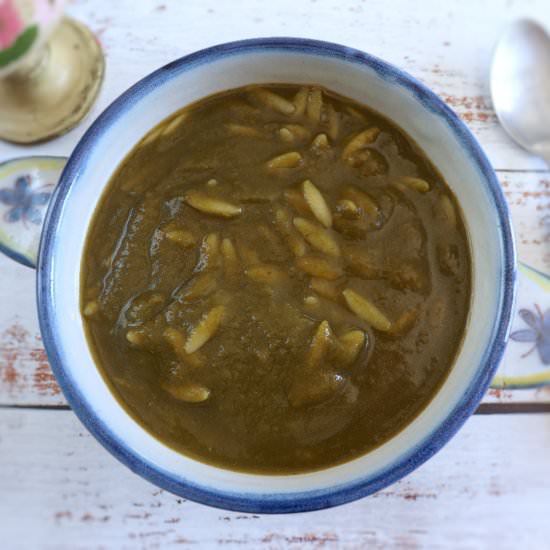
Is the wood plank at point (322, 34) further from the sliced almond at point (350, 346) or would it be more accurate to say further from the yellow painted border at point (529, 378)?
the sliced almond at point (350, 346)

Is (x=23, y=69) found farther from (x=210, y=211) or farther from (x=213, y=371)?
(x=213, y=371)

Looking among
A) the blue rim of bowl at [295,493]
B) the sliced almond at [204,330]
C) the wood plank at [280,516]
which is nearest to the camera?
the blue rim of bowl at [295,493]

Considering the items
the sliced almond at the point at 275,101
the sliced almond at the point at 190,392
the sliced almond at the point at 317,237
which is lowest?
the sliced almond at the point at 190,392

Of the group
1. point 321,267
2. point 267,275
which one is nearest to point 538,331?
point 321,267

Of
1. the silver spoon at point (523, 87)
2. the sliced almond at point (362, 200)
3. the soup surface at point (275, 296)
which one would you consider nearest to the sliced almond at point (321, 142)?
the soup surface at point (275, 296)

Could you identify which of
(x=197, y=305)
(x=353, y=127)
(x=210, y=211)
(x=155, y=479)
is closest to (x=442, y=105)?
(x=353, y=127)

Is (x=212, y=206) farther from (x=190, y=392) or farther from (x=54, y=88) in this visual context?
(x=54, y=88)

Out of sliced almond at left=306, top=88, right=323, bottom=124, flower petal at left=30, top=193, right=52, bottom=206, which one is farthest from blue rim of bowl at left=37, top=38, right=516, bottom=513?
flower petal at left=30, top=193, right=52, bottom=206
